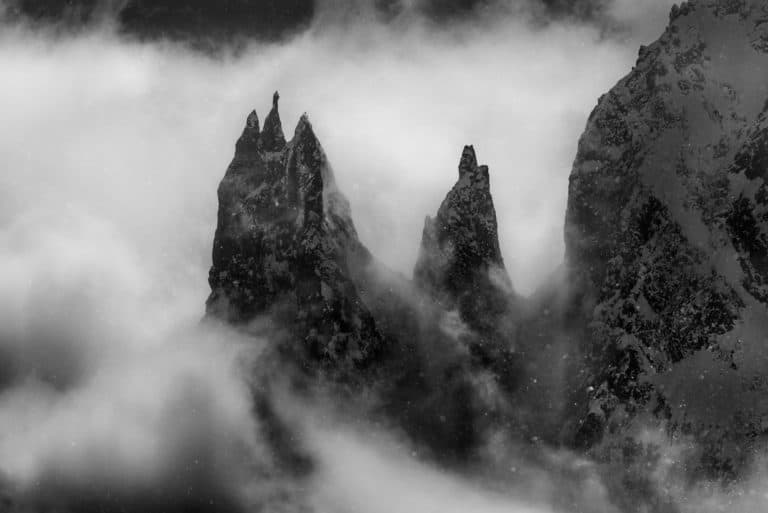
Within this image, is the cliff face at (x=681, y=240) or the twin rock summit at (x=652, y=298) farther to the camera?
the twin rock summit at (x=652, y=298)

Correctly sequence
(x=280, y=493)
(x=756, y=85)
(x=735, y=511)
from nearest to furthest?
(x=735, y=511), (x=756, y=85), (x=280, y=493)

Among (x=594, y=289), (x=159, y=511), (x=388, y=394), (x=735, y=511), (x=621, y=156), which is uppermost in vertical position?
(x=621, y=156)

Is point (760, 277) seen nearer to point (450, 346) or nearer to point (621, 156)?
point (621, 156)

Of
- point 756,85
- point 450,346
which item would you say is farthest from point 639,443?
point 756,85

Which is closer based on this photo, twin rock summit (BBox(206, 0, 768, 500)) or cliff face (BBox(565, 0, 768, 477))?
cliff face (BBox(565, 0, 768, 477))

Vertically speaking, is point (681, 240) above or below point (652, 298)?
above

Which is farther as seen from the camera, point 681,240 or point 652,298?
point 652,298

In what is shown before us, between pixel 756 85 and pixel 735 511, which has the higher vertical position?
pixel 756 85

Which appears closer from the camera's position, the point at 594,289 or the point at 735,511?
the point at 735,511
